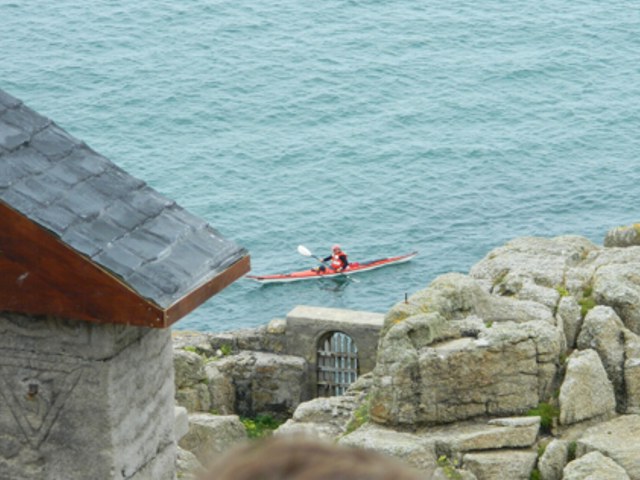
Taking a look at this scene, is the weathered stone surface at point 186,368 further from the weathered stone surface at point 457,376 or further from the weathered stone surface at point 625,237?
the weathered stone surface at point 625,237

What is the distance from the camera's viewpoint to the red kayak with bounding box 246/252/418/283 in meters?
52.6

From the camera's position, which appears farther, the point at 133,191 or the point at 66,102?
the point at 66,102

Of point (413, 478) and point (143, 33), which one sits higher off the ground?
point (413, 478)

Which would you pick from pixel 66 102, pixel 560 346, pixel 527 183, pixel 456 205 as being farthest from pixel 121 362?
pixel 66 102

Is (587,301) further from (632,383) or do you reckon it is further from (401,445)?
(401,445)

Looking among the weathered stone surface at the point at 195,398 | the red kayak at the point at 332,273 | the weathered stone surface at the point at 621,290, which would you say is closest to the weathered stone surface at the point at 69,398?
the weathered stone surface at the point at 621,290

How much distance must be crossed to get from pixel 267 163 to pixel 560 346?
52479mm

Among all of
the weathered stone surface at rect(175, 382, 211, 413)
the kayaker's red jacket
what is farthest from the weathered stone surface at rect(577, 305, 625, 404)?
the kayaker's red jacket

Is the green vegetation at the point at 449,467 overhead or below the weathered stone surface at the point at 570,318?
below

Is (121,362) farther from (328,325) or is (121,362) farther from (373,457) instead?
(328,325)

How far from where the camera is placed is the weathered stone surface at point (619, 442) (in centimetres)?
1438

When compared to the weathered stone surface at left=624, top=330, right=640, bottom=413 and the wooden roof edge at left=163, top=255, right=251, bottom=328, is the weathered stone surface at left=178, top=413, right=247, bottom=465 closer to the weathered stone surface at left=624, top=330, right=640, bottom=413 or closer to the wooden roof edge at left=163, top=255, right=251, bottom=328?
the weathered stone surface at left=624, top=330, right=640, bottom=413

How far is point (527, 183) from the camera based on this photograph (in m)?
61.8

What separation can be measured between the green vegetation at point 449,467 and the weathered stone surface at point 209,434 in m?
2.98
